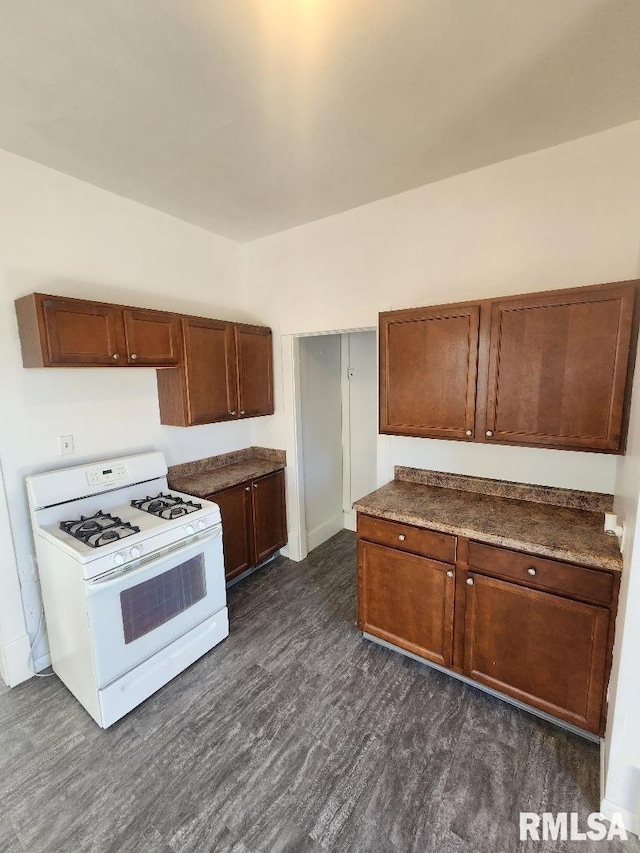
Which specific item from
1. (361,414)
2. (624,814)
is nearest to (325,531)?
(361,414)

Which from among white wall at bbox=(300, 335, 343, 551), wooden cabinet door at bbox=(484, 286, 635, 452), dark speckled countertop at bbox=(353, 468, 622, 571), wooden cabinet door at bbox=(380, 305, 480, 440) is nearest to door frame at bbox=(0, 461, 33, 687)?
dark speckled countertop at bbox=(353, 468, 622, 571)

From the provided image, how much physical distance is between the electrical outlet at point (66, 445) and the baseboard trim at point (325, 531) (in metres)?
2.12

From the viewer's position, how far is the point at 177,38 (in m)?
1.29

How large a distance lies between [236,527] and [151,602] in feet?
3.14

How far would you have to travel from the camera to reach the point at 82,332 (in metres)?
2.04

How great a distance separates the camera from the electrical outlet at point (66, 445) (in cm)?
222

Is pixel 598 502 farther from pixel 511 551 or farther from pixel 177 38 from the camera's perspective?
pixel 177 38

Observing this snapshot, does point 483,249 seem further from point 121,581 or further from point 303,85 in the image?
point 121,581

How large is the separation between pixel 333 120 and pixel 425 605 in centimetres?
249

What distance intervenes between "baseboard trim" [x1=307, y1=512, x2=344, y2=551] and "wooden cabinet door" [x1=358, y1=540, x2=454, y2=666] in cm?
132

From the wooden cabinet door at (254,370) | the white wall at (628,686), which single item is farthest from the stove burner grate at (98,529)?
the white wall at (628,686)

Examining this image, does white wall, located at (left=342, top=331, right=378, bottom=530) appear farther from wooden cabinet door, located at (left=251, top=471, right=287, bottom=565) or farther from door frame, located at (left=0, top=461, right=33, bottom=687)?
door frame, located at (left=0, top=461, right=33, bottom=687)

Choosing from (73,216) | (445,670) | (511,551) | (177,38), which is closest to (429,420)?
(511,551)

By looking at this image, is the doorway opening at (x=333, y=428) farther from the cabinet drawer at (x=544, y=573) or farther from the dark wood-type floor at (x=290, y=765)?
the cabinet drawer at (x=544, y=573)
